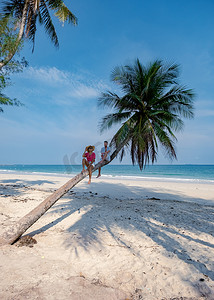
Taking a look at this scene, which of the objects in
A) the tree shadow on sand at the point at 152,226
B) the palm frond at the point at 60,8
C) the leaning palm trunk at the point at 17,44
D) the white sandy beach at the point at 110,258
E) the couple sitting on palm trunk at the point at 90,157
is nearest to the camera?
the white sandy beach at the point at 110,258

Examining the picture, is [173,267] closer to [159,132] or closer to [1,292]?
[1,292]

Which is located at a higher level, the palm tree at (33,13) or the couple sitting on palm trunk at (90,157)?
the palm tree at (33,13)

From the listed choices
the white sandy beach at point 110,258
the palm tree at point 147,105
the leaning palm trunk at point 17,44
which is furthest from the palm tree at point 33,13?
the white sandy beach at point 110,258

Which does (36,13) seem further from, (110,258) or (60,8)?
(110,258)

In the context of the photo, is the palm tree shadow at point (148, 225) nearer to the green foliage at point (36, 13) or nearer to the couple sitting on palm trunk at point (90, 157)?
the couple sitting on palm trunk at point (90, 157)

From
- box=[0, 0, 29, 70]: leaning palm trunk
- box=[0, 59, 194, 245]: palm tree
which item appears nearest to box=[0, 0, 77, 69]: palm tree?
box=[0, 0, 29, 70]: leaning palm trunk

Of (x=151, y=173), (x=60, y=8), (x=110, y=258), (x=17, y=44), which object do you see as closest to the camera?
(x=110, y=258)

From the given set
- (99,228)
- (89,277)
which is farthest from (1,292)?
(99,228)

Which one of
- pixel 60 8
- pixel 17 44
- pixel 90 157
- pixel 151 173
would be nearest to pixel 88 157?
pixel 90 157

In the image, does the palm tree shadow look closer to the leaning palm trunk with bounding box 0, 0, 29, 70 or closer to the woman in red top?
the woman in red top

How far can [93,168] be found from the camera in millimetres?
5160

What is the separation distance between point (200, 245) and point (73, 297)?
3.29 metres

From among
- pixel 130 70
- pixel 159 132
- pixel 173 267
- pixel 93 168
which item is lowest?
pixel 173 267

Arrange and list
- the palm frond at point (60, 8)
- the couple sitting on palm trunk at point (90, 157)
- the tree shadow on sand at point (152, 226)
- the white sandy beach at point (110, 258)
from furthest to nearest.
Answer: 1. the palm frond at point (60, 8)
2. the couple sitting on palm trunk at point (90, 157)
3. the tree shadow on sand at point (152, 226)
4. the white sandy beach at point (110, 258)
